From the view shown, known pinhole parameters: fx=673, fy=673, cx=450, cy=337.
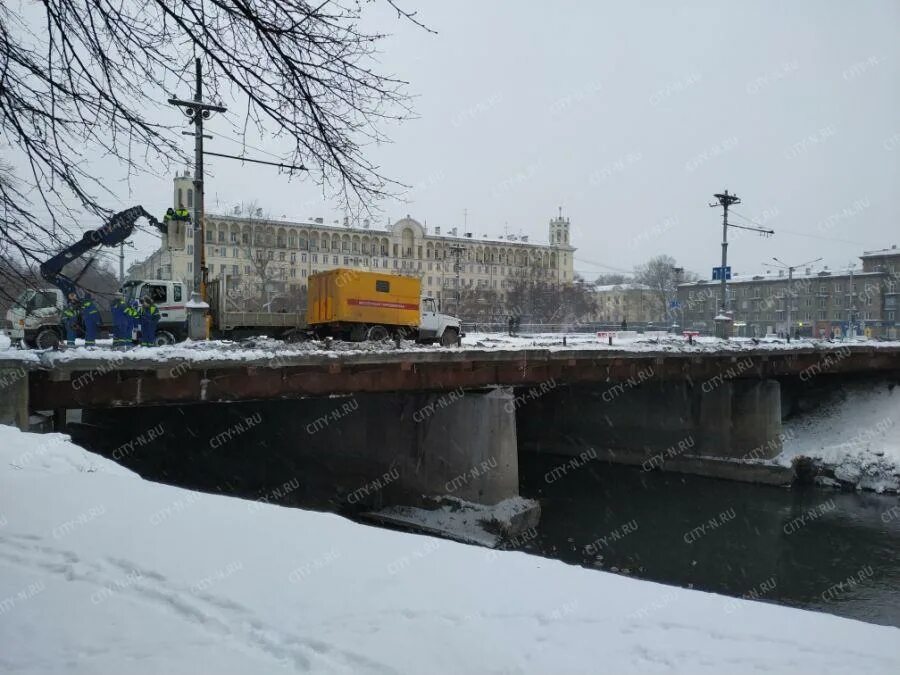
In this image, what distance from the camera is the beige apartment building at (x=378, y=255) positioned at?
2496 inches

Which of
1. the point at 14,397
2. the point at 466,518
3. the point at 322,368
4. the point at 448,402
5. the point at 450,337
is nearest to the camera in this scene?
the point at 14,397

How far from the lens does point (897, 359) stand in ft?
92.5

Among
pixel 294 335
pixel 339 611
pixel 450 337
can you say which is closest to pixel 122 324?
pixel 294 335

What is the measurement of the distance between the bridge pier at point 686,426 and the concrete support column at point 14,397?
19503mm

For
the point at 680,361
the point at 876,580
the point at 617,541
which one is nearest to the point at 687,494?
the point at 680,361

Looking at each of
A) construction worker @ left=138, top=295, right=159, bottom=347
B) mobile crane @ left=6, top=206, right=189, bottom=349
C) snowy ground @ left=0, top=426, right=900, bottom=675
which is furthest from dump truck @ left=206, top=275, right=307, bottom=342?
snowy ground @ left=0, top=426, right=900, bottom=675

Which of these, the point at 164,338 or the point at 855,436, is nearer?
the point at 164,338

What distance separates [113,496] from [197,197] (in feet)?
30.5

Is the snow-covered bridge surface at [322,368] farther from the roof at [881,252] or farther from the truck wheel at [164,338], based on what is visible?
the roof at [881,252]

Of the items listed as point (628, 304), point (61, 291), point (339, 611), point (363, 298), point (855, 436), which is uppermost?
point (628, 304)

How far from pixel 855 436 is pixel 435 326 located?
53.3ft

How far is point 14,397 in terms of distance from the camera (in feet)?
34.0

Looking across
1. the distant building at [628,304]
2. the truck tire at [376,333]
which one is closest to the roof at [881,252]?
the distant building at [628,304]

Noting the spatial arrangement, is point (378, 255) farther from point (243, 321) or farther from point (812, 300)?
point (243, 321)
